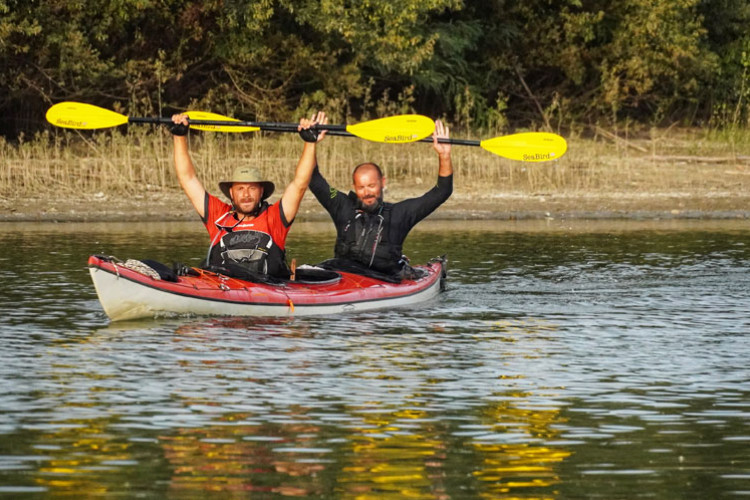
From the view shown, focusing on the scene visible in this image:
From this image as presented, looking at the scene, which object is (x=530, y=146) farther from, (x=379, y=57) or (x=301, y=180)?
(x=379, y=57)

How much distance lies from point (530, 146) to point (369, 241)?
3383 millimetres

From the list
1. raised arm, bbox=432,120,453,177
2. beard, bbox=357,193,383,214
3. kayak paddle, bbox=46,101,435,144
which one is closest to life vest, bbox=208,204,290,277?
beard, bbox=357,193,383,214

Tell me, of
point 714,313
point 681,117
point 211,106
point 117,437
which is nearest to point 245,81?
point 211,106

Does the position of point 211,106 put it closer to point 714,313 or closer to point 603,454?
point 714,313

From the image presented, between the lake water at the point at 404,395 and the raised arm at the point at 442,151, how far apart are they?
1.18 m

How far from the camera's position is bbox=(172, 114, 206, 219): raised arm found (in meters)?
14.1

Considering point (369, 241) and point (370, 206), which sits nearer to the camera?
point (370, 206)

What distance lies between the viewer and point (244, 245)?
13.9 m

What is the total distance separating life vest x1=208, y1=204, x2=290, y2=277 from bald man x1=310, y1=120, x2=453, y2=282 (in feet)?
3.44

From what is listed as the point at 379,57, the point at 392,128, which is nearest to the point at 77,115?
the point at 392,128

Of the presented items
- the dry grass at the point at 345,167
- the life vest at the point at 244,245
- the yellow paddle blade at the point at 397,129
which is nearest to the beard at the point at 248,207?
the life vest at the point at 244,245

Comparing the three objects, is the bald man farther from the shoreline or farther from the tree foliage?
the tree foliage

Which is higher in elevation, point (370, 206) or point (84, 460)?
point (370, 206)

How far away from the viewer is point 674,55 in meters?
34.5
